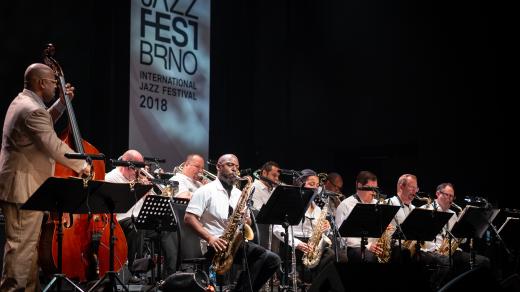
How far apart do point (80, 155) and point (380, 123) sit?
802 cm

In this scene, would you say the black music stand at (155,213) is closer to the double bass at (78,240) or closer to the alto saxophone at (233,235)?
the alto saxophone at (233,235)

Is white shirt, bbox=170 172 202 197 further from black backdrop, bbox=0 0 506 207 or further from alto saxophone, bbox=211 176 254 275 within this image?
alto saxophone, bbox=211 176 254 275

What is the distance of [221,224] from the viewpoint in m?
7.22

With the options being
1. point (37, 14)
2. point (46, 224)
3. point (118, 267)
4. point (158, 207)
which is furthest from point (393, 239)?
point (37, 14)

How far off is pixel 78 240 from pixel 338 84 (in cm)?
806

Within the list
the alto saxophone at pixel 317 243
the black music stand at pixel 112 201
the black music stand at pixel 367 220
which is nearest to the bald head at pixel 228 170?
the black music stand at pixel 367 220

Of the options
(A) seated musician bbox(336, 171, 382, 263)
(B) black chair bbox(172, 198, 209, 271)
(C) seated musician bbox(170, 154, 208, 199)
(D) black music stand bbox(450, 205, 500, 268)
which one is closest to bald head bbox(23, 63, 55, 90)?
(B) black chair bbox(172, 198, 209, 271)

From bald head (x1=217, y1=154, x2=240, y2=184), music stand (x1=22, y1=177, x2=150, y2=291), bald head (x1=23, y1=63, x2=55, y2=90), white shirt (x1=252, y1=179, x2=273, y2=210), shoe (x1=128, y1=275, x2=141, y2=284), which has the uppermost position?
bald head (x1=23, y1=63, x2=55, y2=90)

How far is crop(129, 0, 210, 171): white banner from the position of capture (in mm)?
10352

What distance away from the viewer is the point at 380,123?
1218 cm

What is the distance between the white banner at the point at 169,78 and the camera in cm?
1035

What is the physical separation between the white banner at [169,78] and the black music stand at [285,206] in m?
3.83

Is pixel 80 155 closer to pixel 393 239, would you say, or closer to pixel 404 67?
pixel 393 239

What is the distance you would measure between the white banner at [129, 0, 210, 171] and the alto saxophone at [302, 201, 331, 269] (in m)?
2.86
